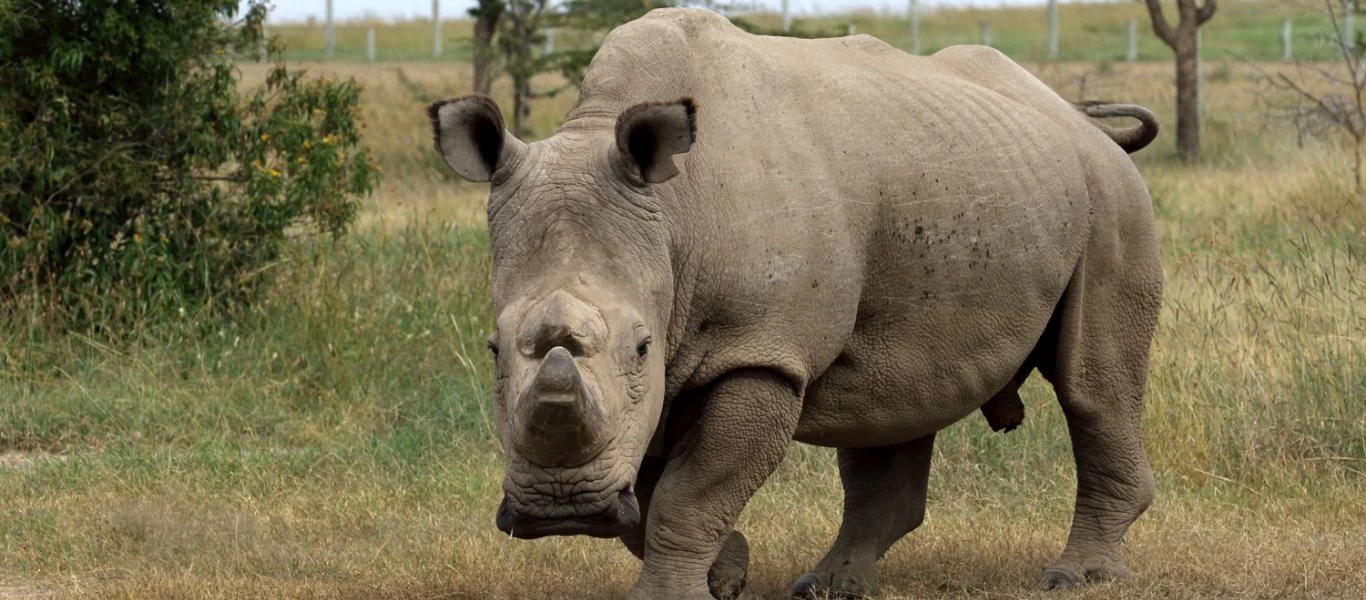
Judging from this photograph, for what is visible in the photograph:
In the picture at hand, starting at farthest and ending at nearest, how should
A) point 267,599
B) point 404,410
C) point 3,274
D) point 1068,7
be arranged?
point 1068,7, point 3,274, point 404,410, point 267,599

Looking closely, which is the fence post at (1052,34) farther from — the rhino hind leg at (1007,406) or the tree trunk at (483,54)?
the rhino hind leg at (1007,406)

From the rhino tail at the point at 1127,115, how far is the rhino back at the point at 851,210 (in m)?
0.50

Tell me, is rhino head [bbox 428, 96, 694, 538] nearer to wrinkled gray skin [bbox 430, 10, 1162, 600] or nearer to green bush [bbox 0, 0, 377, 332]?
wrinkled gray skin [bbox 430, 10, 1162, 600]

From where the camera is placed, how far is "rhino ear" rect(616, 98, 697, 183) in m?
4.67

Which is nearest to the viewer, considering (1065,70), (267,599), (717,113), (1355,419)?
(717,113)

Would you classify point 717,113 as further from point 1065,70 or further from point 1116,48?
point 1116,48

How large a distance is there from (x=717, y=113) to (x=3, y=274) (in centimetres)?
550

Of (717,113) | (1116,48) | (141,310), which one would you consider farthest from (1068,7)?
(717,113)

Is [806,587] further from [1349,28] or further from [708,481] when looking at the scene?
[1349,28]

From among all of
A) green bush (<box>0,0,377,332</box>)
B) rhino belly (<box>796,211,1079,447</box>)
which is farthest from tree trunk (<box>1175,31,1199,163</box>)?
rhino belly (<box>796,211,1079,447</box>)

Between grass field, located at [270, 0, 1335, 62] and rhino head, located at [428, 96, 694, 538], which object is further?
grass field, located at [270, 0, 1335, 62]

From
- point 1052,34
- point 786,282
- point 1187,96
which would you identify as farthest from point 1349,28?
point 786,282

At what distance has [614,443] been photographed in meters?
4.48

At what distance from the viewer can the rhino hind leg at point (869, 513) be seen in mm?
6242
